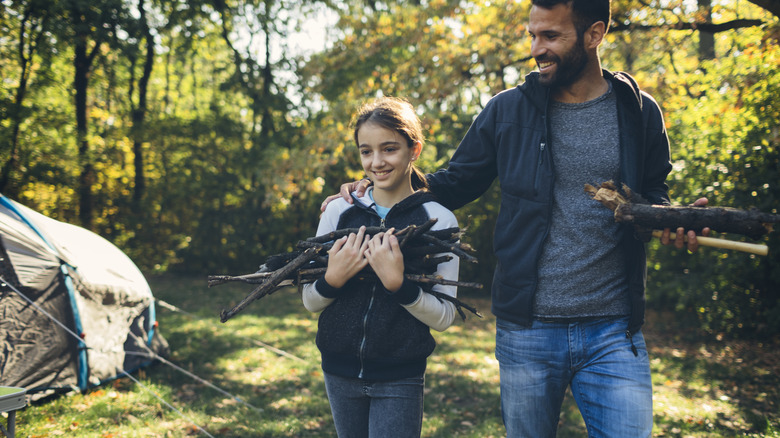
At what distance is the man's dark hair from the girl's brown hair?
0.69 metres

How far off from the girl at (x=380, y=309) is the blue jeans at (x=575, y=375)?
347mm

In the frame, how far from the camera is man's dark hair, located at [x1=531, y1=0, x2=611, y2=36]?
214 cm

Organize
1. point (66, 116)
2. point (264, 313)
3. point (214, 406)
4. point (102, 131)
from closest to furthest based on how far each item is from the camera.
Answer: point (214, 406) < point (264, 313) < point (66, 116) < point (102, 131)

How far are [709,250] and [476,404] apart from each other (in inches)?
195

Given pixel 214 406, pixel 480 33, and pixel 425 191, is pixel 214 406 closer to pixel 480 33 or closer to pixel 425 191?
pixel 425 191

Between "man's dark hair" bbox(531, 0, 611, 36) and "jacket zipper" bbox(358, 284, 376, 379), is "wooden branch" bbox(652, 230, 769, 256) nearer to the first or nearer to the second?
"man's dark hair" bbox(531, 0, 611, 36)

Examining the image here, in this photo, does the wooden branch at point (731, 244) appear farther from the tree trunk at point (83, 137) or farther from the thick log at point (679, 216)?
the tree trunk at point (83, 137)

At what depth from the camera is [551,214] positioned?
218 cm

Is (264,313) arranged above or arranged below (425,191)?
below

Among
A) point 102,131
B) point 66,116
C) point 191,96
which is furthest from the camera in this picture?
point 191,96

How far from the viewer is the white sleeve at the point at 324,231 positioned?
2218 mm

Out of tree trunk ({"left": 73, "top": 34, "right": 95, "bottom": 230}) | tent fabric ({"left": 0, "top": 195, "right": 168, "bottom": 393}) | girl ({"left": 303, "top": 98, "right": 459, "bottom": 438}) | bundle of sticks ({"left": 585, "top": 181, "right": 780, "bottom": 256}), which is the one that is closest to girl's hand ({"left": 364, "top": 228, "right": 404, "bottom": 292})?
girl ({"left": 303, "top": 98, "right": 459, "bottom": 438})

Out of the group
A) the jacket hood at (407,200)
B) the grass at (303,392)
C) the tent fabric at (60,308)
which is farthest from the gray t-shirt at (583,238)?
the tent fabric at (60,308)

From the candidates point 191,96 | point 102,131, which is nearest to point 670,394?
point 102,131
